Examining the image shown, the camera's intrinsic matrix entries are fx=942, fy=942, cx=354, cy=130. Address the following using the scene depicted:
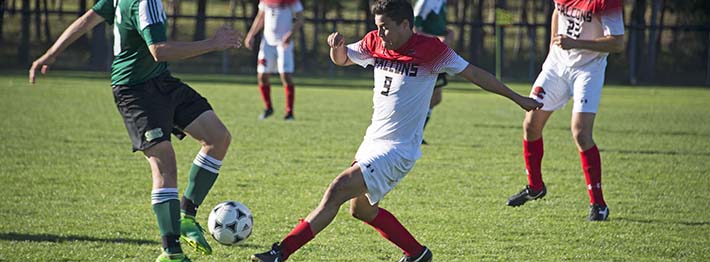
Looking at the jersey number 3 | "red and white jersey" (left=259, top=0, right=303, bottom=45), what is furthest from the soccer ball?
"red and white jersey" (left=259, top=0, right=303, bottom=45)

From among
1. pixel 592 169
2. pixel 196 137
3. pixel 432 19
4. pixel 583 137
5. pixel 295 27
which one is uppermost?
pixel 196 137

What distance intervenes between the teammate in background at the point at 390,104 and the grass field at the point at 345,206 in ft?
2.34

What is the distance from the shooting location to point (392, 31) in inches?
202

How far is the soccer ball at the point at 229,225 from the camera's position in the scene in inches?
215

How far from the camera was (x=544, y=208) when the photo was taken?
25.0 ft

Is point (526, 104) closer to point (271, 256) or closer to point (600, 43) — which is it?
point (271, 256)

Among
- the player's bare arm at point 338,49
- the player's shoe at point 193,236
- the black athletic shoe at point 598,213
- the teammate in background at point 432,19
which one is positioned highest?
the player's bare arm at point 338,49

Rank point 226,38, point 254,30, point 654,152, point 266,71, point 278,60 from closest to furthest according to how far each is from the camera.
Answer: point 226,38 < point 654,152 < point 254,30 < point 266,71 < point 278,60

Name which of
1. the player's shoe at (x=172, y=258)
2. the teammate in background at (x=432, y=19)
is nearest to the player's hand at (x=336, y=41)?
the player's shoe at (x=172, y=258)

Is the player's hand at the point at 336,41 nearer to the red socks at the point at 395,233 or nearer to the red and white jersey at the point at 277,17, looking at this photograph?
the red socks at the point at 395,233

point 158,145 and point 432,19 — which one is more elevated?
point 158,145

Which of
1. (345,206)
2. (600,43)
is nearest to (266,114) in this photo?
(345,206)

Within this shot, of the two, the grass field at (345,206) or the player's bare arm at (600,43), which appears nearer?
the grass field at (345,206)

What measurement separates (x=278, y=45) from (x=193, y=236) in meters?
9.14
